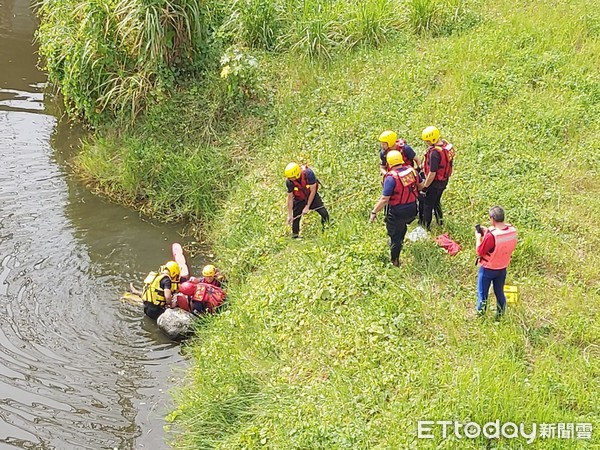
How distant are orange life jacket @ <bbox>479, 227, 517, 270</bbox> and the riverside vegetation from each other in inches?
27.6

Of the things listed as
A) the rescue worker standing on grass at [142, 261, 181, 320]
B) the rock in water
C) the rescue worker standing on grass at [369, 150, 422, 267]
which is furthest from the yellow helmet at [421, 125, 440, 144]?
the rescue worker standing on grass at [142, 261, 181, 320]

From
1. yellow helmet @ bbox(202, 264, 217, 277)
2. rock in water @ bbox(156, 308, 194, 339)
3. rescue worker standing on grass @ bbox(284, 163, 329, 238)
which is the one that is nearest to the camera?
rock in water @ bbox(156, 308, 194, 339)

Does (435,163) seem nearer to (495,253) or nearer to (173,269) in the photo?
(495,253)

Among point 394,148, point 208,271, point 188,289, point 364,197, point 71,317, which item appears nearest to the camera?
point 394,148

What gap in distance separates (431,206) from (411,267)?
1.04 m

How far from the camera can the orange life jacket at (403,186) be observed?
7738mm

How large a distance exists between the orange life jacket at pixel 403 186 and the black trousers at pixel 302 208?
1722 millimetres

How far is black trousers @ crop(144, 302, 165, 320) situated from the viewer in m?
9.03

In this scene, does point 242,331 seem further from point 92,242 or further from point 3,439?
point 92,242

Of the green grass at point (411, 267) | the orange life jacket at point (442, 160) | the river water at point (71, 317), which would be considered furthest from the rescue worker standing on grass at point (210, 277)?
the orange life jacket at point (442, 160)

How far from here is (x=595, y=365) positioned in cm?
647

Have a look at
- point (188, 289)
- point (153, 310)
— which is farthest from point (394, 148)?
point (153, 310)

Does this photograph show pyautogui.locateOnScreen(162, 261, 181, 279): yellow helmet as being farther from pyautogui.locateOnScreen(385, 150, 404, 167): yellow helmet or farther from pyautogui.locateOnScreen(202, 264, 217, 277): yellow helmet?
pyautogui.locateOnScreen(385, 150, 404, 167): yellow helmet

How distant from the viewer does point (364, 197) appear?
975cm
